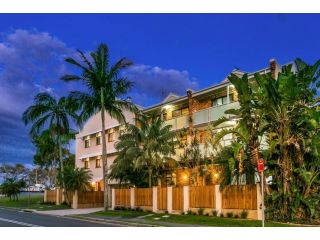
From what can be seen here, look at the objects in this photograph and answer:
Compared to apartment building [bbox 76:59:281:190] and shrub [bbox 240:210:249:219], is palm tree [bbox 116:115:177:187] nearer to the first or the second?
apartment building [bbox 76:59:281:190]

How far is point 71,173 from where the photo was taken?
4362cm

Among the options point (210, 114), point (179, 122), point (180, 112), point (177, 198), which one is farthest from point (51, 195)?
point (177, 198)

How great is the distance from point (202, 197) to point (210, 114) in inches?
375

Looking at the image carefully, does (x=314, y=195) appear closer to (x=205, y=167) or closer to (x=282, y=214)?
(x=282, y=214)

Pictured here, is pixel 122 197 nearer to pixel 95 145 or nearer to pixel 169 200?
pixel 169 200

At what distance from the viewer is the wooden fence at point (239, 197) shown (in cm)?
2388

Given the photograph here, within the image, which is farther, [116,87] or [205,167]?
[116,87]

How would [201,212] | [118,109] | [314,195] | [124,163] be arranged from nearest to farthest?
[314,195] → [201,212] → [124,163] → [118,109]

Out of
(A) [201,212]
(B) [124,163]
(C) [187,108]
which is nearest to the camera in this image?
(A) [201,212]

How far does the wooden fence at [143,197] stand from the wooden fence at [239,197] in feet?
27.0

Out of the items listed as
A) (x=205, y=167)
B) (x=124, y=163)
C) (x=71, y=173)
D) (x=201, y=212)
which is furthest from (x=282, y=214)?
(x=71, y=173)

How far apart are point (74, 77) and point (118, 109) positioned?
4.39 meters

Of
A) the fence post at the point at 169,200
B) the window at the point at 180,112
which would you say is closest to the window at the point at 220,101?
→ the window at the point at 180,112

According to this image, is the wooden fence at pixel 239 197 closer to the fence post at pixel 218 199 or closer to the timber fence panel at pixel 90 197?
the fence post at pixel 218 199
